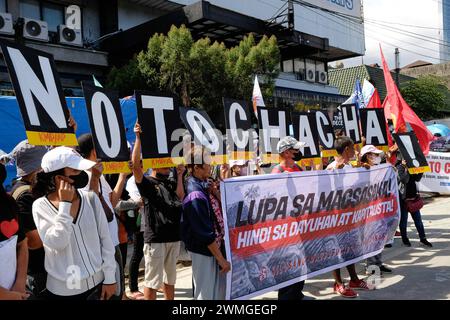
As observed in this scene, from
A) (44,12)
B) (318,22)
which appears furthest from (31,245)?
(318,22)

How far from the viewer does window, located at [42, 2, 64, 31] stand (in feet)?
53.6

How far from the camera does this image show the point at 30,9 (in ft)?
52.3

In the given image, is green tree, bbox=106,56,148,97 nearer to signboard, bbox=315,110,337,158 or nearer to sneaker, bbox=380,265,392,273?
signboard, bbox=315,110,337,158

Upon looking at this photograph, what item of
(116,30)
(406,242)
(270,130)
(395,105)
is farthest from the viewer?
(116,30)

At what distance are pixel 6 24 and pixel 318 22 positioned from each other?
932 inches

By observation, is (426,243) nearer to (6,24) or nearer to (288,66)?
(6,24)

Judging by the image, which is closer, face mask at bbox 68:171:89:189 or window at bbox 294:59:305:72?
face mask at bbox 68:171:89:189

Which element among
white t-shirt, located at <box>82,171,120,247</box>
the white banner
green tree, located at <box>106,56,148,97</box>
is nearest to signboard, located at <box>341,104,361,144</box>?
white t-shirt, located at <box>82,171,120,247</box>

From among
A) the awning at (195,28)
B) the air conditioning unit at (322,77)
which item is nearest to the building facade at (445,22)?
the air conditioning unit at (322,77)

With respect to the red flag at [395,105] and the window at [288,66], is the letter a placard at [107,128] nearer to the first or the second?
the red flag at [395,105]

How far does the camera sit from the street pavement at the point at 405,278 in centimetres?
498

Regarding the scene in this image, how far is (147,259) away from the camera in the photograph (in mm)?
4281

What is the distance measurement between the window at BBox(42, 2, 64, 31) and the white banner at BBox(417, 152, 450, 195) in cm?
1396
